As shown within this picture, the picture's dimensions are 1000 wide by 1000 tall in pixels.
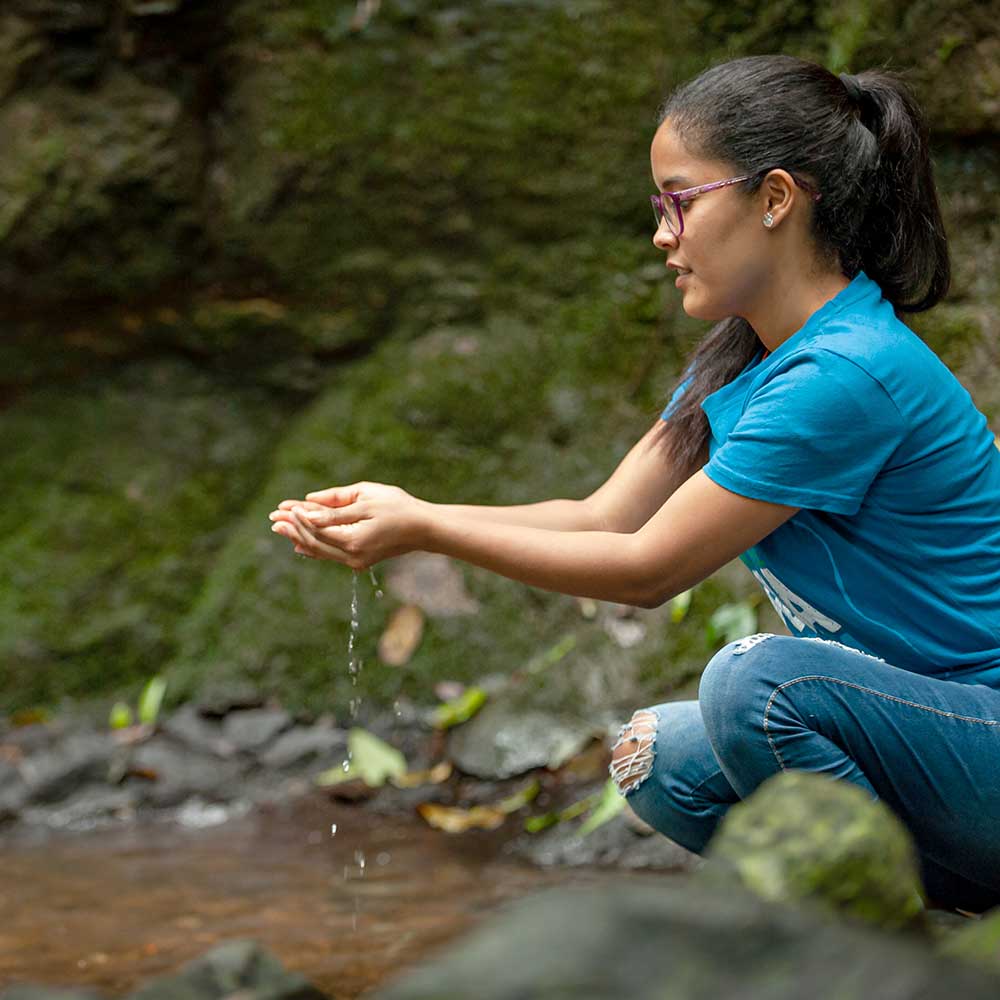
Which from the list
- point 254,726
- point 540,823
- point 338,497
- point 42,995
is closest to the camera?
Result: point 42,995

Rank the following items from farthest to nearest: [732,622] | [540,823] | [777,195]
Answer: [732,622] → [540,823] → [777,195]

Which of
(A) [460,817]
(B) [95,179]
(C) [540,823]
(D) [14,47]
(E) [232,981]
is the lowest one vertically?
(A) [460,817]

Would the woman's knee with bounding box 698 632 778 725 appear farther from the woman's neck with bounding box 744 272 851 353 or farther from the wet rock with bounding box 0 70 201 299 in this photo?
the wet rock with bounding box 0 70 201 299

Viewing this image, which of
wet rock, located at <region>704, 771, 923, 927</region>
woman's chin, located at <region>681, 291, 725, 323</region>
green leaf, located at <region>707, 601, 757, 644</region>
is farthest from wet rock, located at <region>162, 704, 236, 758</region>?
wet rock, located at <region>704, 771, 923, 927</region>

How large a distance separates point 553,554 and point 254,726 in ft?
6.77

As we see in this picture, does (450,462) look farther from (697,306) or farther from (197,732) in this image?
(697,306)

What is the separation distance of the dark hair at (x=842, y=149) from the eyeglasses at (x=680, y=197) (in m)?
0.01

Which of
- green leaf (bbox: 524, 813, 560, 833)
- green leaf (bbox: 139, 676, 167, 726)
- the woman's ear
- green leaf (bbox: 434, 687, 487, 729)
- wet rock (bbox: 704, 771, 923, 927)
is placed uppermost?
the woman's ear

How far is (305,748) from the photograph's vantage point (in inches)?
150

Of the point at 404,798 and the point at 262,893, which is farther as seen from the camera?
the point at 404,798

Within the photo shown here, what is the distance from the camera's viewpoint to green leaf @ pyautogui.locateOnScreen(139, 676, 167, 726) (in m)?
3.99

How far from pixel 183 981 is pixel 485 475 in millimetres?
2867

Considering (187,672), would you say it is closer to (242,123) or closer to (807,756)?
(242,123)

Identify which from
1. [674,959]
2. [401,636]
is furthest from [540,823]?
[674,959]
